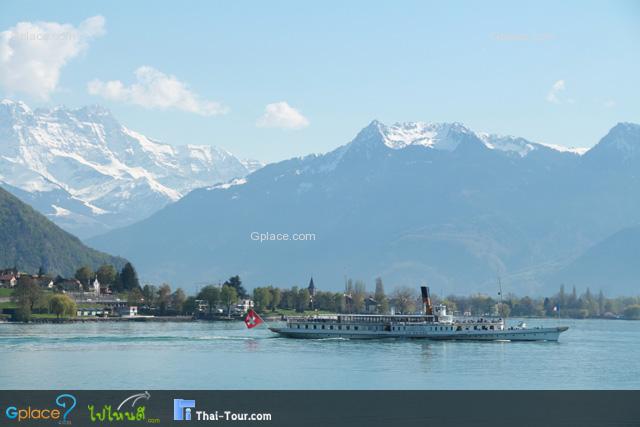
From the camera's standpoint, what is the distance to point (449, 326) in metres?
→ 154
